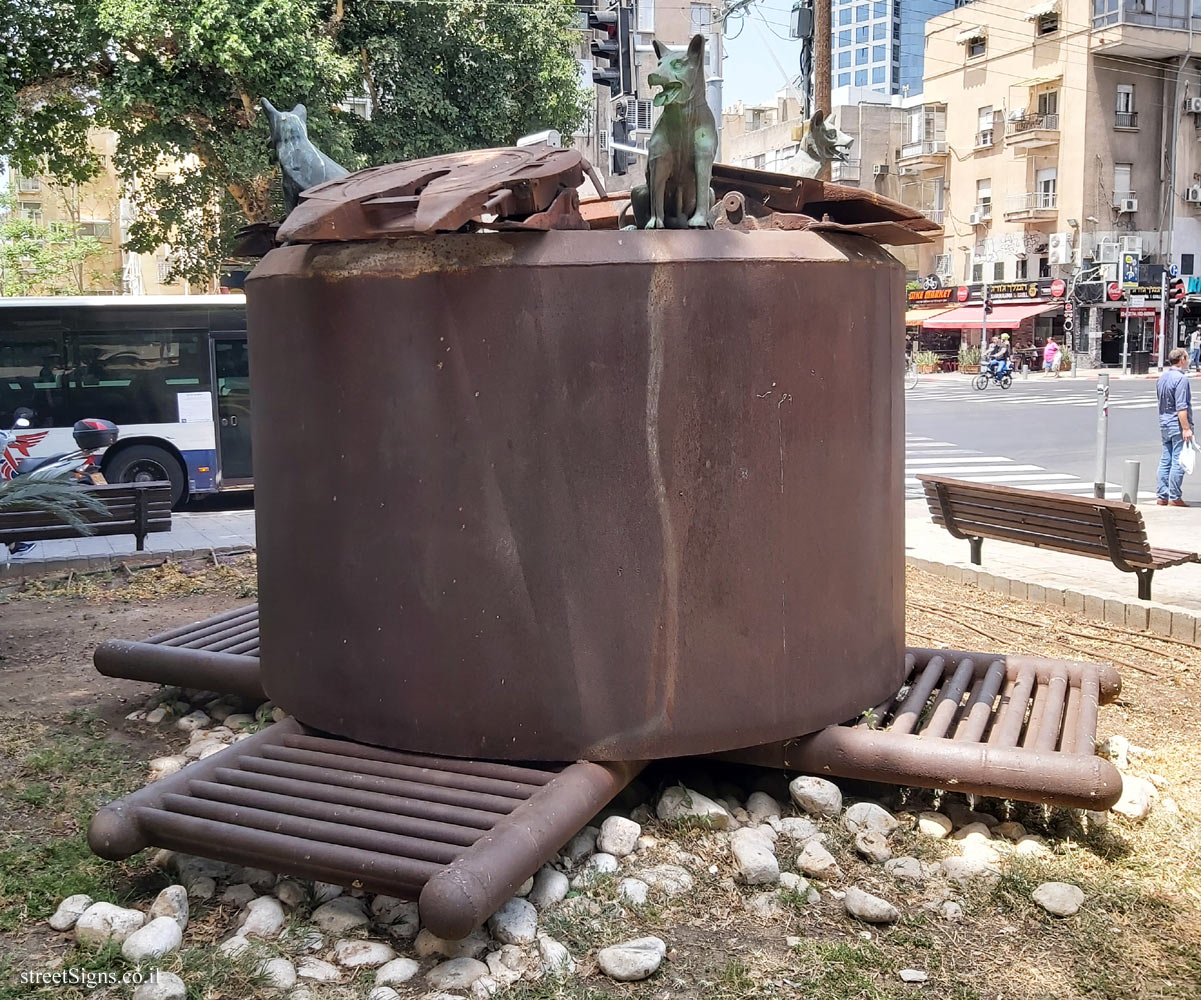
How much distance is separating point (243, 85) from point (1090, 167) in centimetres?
3817

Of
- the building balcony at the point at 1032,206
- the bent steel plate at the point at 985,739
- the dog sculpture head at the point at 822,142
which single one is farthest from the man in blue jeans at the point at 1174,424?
the building balcony at the point at 1032,206

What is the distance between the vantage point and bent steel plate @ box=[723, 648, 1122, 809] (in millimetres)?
4082

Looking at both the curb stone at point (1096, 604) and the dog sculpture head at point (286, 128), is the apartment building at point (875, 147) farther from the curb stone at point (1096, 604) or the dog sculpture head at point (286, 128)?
the dog sculpture head at point (286, 128)

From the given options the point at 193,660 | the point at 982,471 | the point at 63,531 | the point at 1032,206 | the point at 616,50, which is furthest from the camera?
the point at 1032,206

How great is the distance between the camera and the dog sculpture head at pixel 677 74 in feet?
14.3

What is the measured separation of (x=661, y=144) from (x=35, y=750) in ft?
12.1

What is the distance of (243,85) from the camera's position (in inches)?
634

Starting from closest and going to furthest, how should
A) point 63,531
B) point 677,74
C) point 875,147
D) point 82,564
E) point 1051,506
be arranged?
point 677,74
point 1051,506
point 82,564
point 63,531
point 875,147

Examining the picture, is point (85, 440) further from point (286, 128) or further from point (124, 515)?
point (286, 128)

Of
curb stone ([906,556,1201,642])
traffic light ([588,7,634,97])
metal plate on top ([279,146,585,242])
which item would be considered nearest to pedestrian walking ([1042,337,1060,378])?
traffic light ([588,7,634,97])

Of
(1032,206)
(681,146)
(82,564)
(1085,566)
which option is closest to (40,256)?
(1032,206)

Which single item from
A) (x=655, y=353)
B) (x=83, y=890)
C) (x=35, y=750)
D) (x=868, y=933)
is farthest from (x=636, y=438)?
(x=35, y=750)

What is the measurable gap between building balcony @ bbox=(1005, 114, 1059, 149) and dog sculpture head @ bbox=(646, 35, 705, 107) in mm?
46610

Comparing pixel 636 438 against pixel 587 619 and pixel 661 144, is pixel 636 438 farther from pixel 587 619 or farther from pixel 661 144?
pixel 661 144
